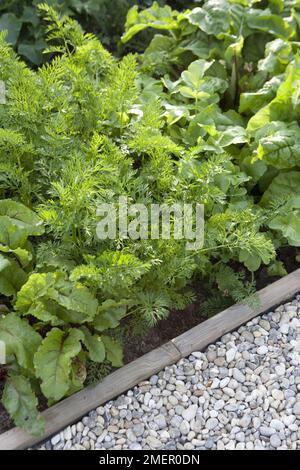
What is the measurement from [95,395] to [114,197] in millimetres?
718

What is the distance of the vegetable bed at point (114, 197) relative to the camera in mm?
2076

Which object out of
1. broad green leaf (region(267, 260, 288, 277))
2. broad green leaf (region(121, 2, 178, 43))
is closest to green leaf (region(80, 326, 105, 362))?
broad green leaf (region(267, 260, 288, 277))

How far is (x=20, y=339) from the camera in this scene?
2.10m

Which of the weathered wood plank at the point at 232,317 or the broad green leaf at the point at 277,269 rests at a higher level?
the broad green leaf at the point at 277,269

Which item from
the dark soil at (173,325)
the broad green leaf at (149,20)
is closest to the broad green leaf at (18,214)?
the dark soil at (173,325)

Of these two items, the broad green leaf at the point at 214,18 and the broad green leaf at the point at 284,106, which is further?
the broad green leaf at the point at 214,18

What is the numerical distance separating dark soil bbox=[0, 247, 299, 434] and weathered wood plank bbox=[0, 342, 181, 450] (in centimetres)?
10

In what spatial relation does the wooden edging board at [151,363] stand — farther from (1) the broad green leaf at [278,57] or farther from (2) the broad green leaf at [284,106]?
(1) the broad green leaf at [278,57]

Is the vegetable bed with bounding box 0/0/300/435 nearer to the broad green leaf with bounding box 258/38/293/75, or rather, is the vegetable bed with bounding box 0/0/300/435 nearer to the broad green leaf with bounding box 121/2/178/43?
the broad green leaf with bounding box 258/38/293/75

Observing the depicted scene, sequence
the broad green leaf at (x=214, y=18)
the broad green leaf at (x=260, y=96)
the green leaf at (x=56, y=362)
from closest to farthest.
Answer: the green leaf at (x=56, y=362) < the broad green leaf at (x=260, y=96) < the broad green leaf at (x=214, y=18)

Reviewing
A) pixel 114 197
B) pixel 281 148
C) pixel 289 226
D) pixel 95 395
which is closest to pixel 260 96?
pixel 281 148

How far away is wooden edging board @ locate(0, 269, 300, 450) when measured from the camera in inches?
82.6

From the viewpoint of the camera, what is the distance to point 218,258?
270 centimetres

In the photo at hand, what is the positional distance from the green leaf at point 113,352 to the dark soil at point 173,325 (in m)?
0.16
